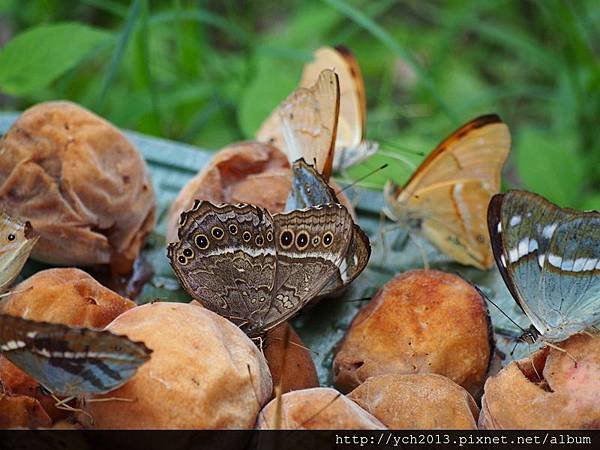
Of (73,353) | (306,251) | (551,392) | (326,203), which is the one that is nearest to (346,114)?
(326,203)

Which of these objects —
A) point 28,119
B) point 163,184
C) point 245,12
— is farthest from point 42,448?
point 245,12

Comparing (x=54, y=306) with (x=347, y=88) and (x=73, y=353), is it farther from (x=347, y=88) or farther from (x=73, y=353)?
(x=347, y=88)

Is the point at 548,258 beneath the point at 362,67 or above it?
above

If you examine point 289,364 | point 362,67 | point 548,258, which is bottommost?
point 362,67

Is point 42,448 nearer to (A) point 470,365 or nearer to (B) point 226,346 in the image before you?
(B) point 226,346

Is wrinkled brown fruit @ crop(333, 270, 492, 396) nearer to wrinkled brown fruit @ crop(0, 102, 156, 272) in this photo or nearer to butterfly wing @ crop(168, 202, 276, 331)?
butterfly wing @ crop(168, 202, 276, 331)

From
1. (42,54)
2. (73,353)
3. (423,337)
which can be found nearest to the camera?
(73,353)
